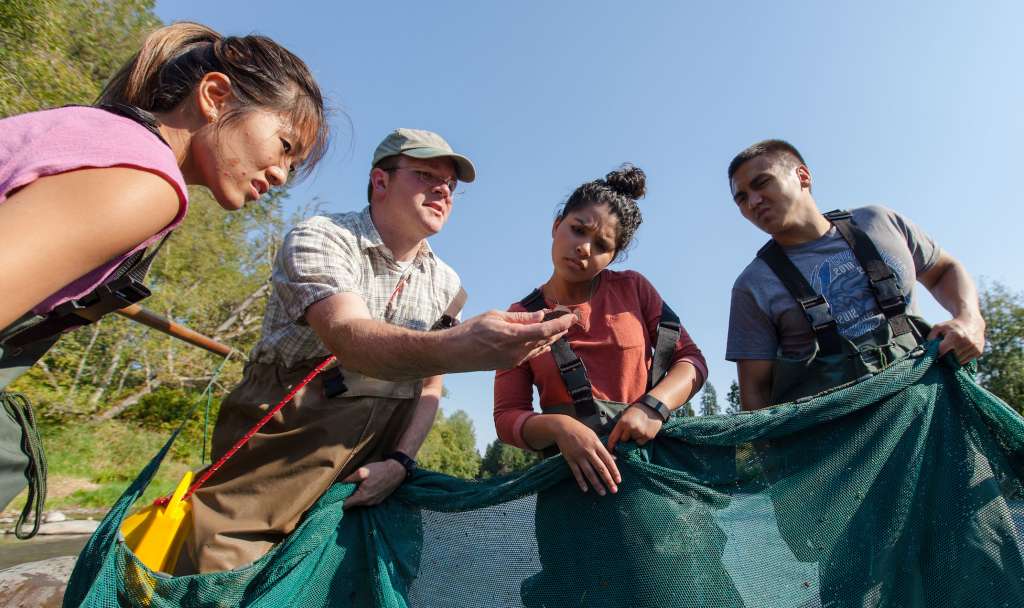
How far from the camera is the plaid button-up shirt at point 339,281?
2.09m

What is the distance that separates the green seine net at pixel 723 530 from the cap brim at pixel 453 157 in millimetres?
1372

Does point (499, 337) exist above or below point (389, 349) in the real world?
above

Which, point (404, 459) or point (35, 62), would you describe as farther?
point (35, 62)

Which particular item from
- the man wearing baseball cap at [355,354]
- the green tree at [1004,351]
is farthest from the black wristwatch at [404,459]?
the green tree at [1004,351]

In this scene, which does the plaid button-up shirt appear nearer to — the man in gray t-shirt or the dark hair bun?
the dark hair bun

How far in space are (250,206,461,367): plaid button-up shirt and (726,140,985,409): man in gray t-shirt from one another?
4.76 feet

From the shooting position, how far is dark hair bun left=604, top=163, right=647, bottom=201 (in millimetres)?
3006

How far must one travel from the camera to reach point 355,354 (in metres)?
1.85

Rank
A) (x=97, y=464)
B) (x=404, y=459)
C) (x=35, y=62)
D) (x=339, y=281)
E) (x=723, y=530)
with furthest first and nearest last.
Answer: (x=97, y=464) → (x=35, y=62) → (x=404, y=459) → (x=339, y=281) → (x=723, y=530)

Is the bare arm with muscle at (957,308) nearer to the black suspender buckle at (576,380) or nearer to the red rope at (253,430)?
the black suspender buckle at (576,380)

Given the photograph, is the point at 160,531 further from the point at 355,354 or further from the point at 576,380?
the point at 576,380

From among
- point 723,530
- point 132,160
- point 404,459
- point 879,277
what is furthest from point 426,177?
point 879,277

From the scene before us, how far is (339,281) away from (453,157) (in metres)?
0.87

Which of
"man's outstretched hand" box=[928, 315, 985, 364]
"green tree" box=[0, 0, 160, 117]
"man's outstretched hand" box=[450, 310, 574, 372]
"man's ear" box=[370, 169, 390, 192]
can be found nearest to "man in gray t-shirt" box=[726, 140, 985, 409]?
"man's outstretched hand" box=[928, 315, 985, 364]
